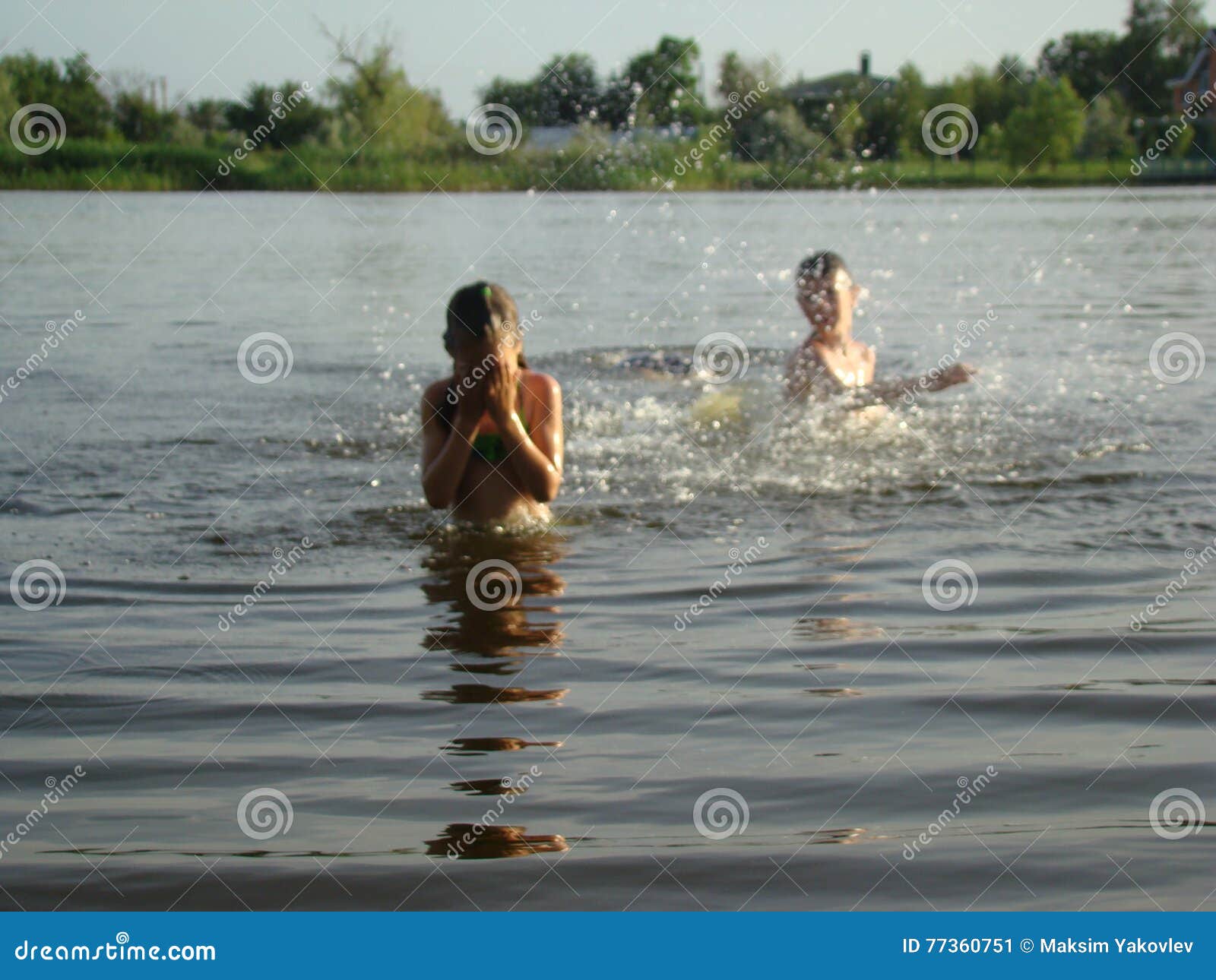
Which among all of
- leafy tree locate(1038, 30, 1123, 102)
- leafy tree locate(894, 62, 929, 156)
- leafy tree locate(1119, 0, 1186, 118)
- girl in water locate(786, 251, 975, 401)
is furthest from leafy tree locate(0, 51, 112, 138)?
leafy tree locate(1038, 30, 1123, 102)

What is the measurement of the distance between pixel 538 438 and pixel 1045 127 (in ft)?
210

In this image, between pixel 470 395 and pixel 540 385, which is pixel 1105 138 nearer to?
pixel 540 385

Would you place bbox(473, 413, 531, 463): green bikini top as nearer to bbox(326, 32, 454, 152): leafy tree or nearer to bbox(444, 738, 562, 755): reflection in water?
bbox(444, 738, 562, 755): reflection in water

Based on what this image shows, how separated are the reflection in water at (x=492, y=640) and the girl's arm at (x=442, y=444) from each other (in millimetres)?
396

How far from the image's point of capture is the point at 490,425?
6906mm

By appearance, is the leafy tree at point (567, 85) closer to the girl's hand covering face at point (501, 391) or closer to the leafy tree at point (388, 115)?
the leafy tree at point (388, 115)

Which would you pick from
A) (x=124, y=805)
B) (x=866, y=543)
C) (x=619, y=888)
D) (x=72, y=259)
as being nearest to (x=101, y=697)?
(x=124, y=805)

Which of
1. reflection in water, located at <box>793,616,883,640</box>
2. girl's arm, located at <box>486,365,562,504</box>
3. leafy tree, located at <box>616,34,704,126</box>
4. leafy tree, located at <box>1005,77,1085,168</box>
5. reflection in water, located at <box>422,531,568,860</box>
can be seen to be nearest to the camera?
reflection in water, located at <box>422,531,568,860</box>

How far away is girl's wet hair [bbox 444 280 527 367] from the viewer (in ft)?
20.8

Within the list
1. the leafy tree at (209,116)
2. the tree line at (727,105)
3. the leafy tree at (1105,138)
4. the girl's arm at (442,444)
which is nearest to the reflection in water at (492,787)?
the girl's arm at (442,444)

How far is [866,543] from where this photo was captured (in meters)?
7.38

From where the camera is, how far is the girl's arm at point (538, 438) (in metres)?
6.80

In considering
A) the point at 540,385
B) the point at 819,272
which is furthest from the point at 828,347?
the point at 540,385

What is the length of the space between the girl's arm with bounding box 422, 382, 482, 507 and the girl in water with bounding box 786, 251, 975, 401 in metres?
3.64
